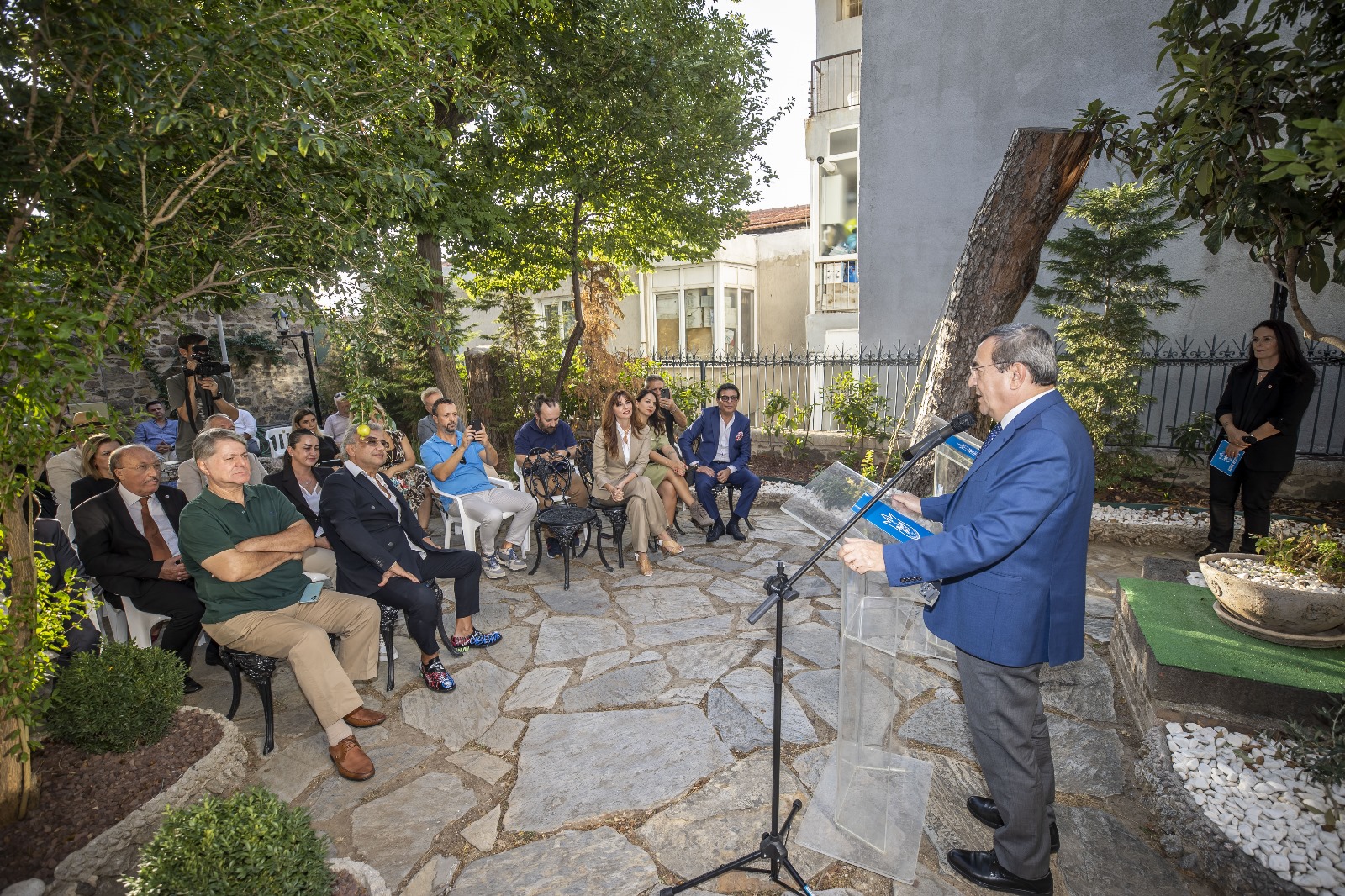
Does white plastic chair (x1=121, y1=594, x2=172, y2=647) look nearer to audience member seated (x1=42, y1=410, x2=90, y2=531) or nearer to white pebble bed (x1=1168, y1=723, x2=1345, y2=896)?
audience member seated (x1=42, y1=410, x2=90, y2=531)

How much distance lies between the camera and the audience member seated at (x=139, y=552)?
12.6 ft

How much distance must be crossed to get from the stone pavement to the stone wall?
9556 mm

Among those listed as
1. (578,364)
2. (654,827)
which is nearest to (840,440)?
(578,364)

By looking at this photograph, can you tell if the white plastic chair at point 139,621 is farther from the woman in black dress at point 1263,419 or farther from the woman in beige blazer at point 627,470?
the woman in black dress at point 1263,419

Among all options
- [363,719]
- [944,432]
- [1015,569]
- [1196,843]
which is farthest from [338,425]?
[1196,843]

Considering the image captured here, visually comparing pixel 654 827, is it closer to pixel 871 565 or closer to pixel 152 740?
pixel 871 565

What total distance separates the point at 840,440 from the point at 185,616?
766 centimetres

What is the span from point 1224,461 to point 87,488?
331 inches

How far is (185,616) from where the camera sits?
3988 millimetres

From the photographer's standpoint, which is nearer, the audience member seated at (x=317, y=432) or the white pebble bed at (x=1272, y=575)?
the white pebble bed at (x=1272, y=575)

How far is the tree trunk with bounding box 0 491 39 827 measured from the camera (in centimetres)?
249

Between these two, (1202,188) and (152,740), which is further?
(152,740)

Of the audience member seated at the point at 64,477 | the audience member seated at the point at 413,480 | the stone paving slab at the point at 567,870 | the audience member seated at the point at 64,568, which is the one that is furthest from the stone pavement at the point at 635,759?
the audience member seated at the point at 413,480

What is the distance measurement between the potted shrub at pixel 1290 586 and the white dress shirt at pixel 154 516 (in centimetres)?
620
